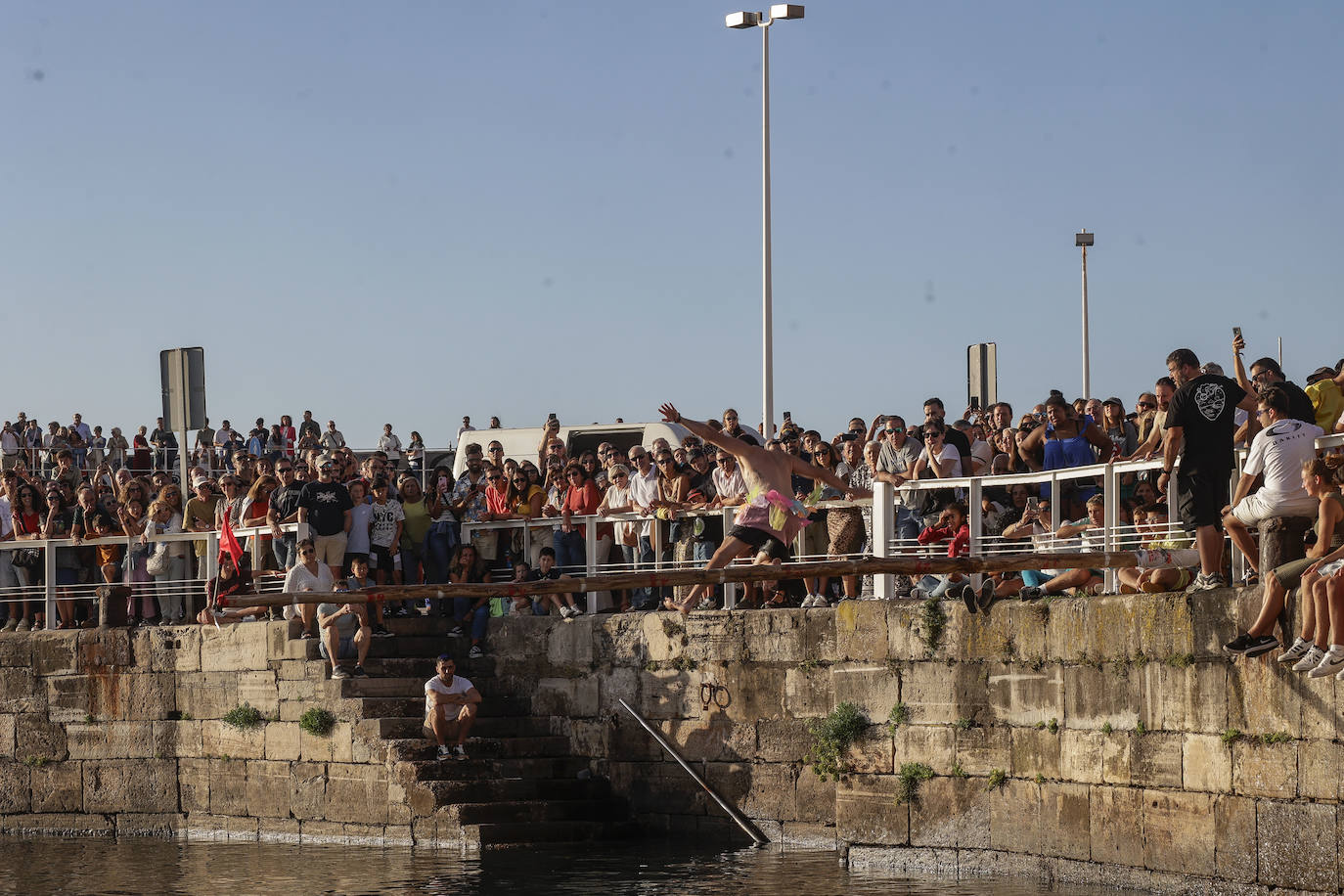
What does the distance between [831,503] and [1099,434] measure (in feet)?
7.09

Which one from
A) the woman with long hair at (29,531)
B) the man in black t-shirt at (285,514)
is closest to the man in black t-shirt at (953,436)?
the man in black t-shirt at (285,514)

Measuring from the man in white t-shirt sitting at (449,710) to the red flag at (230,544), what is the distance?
117 inches

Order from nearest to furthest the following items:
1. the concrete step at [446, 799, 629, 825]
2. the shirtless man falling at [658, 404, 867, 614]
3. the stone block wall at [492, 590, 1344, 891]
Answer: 1. the stone block wall at [492, 590, 1344, 891]
2. the shirtless man falling at [658, 404, 867, 614]
3. the concrete step at [446, 799, 629, 825]

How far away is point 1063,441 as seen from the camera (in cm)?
1455

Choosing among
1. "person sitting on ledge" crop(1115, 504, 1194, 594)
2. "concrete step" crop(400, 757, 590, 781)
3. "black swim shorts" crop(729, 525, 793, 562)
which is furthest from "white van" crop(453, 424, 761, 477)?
"person sitting on ledge" crop(1115, 504, 1194, 594)

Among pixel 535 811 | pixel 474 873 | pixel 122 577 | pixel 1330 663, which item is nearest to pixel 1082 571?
pixel 1330 663

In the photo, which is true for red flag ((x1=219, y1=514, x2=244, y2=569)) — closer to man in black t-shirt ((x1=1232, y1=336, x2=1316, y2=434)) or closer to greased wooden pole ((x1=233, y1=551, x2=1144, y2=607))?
greased wooden pole ((x1=233, y1=551, x2=1144, y2=607))

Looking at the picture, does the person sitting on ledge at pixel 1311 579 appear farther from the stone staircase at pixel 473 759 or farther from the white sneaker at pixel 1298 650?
the stone staircase at pixel 473 759

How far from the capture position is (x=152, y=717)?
63.2 ft

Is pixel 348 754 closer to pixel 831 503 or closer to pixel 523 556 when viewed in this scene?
pixel 523 556

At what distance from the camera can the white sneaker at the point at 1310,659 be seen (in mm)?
10484

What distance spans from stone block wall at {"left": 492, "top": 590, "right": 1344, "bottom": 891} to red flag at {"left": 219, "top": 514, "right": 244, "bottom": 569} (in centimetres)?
271

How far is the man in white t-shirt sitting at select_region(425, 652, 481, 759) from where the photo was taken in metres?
16.4

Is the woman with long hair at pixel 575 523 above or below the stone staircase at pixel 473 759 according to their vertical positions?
above
